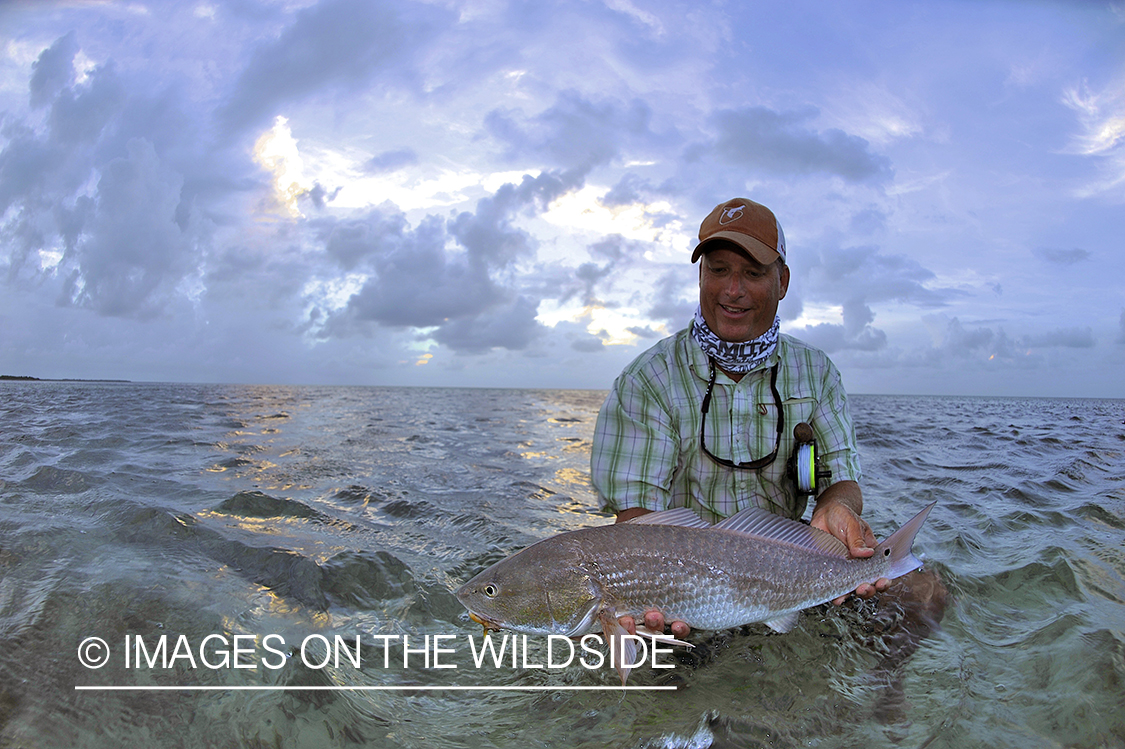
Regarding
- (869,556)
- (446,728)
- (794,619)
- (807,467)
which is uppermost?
(807,467)

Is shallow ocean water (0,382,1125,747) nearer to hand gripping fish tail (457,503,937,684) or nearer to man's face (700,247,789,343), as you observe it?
hand gripping fish tail (457,503,937,684)

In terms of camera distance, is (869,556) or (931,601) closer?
(869,556)

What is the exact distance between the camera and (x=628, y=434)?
12.8 feet

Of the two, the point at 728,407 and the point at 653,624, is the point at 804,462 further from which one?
the point at 653,624

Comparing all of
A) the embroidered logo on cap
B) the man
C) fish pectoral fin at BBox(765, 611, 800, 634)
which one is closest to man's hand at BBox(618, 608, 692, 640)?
fish pectoral fin at BBox(765, 611, 800, 634)

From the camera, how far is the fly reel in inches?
154

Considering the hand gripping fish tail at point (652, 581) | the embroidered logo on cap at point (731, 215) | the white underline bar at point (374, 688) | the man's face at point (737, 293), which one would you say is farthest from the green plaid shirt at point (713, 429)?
the white underline bar at point (374, 688)

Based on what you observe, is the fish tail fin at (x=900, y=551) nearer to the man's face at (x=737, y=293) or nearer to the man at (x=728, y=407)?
the man at (x=728, y=407)

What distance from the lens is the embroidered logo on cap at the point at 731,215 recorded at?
12.4ft

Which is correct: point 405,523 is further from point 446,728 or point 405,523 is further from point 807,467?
point 807,467

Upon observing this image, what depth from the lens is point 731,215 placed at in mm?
3803

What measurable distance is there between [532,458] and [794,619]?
9.10m

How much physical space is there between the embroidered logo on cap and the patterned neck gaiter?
617 mm

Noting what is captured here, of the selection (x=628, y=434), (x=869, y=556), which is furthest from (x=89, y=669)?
(x=869, y=556)
